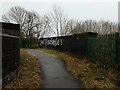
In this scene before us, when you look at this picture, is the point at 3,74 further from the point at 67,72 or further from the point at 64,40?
the point at 64,40

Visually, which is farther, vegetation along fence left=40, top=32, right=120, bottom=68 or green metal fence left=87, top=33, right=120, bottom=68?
vegetation along fence left=40, top=32, right=120, bottom=68

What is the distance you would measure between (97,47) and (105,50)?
214 centimetres

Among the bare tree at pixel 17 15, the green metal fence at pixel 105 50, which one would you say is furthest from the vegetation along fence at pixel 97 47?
the bare tree at pixel 17 15

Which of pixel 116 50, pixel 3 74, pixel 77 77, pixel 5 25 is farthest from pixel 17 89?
pixel 5 25

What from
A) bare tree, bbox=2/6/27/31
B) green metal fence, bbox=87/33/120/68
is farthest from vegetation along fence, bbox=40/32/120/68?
bare tree, bbox=2/6/27/31

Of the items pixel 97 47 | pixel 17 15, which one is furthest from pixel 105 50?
pixel 17 15

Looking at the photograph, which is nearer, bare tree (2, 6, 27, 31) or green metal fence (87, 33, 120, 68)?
green metal fence (87, 33, 120, 68)

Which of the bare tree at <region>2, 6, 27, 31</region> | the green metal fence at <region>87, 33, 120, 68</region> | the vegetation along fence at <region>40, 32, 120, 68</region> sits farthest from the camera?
the bare tree at <region>2, 6, 27, 31</region>

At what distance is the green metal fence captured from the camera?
16.6 m

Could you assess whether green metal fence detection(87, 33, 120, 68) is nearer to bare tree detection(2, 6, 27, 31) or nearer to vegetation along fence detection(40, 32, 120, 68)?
vegetation along fence detection(40, 32, 120, 68)

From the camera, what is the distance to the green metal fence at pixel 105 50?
54.6 ft

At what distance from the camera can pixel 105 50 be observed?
18688 mm

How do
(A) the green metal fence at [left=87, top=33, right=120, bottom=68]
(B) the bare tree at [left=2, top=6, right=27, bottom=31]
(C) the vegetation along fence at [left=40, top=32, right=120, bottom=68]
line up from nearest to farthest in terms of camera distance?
(A) the green metal fence at [left=87, top=33, right=120, bottom=68] < (C) the vegetation along fence at [left=40, top=32, right=120, bottom=68] < (B) the bare tree at [left=2, top=6, right=27, bottom=31]

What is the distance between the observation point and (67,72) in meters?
16.2
